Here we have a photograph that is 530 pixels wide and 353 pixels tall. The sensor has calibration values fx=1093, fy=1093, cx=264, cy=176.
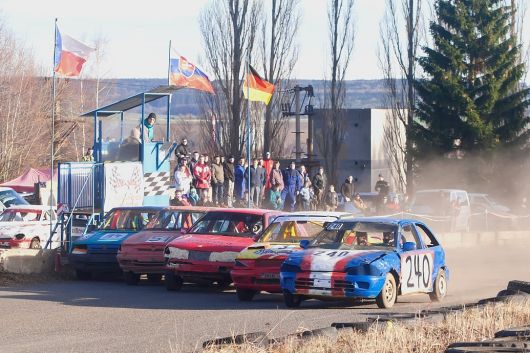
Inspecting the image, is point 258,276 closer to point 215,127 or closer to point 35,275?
point 35,275

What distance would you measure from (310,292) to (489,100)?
35.8 metres

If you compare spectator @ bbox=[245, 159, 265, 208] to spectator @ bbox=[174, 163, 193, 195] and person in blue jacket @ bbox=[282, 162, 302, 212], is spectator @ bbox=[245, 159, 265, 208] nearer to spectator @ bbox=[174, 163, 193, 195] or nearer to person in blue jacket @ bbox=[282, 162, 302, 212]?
person in blue jacket @ bbox=[282, 162, 302, 212]

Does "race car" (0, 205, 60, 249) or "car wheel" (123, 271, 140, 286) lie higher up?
"race car" (0, 205, 60, 249)

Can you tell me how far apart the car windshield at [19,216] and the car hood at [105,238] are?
9190 mm

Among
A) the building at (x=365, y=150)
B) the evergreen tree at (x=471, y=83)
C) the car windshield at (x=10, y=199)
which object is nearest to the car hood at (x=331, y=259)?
the car windshield at (x=10, y=199)

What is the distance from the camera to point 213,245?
1791 cm

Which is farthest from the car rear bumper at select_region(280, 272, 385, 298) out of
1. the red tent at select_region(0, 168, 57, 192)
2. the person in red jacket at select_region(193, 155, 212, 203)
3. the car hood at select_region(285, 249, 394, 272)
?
the red tent at select_region(0, 168, 57, 192)

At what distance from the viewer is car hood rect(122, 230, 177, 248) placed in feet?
63.4

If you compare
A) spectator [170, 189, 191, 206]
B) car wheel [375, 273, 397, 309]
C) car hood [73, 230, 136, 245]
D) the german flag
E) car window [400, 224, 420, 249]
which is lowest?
car wheel [375, 273, 397, 309]

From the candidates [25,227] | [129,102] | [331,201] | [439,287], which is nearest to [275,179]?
[331,201]

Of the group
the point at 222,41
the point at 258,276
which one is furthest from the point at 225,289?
the point at 222,41

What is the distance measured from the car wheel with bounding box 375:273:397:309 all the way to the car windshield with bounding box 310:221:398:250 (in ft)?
2.89

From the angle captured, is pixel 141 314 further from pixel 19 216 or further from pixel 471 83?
pixel 471 83

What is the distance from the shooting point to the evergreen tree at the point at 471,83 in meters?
48.8
